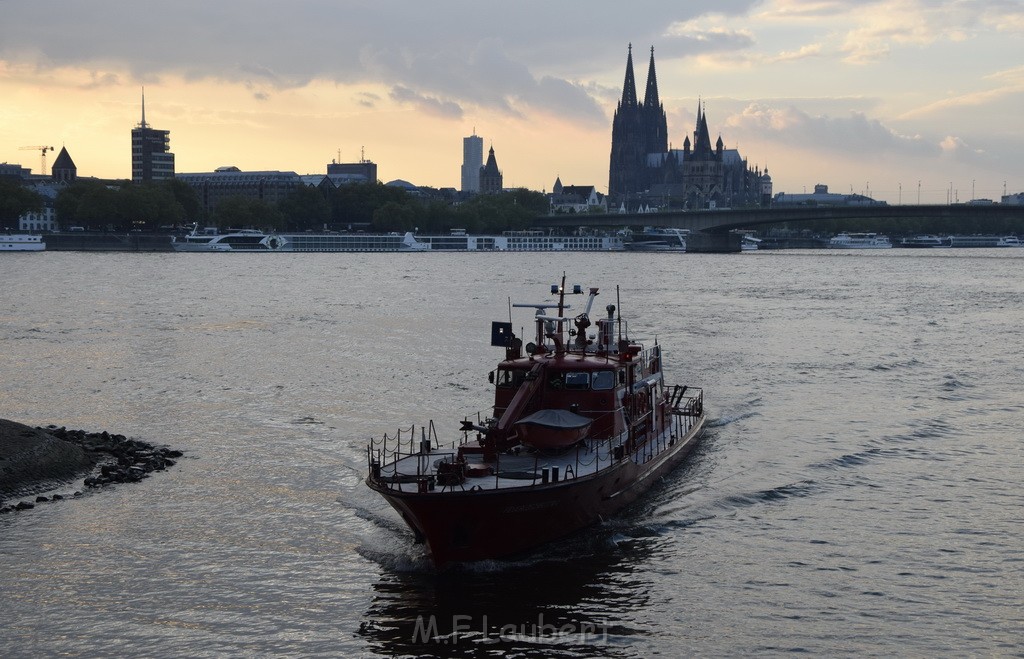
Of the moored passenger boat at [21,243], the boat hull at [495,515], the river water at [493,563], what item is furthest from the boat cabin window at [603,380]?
the moored passenger boat at [21,243]

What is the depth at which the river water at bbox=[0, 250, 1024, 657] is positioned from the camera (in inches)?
801

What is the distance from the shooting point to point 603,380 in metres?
27.0

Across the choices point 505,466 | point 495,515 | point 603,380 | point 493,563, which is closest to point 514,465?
point 505,466

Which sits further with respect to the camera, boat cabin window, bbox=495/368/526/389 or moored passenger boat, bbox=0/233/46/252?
moored passenger boat, bbox=0/233/46/252

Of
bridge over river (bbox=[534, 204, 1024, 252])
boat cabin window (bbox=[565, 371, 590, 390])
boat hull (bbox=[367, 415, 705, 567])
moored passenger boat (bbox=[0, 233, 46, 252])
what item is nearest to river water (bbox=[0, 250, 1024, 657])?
boat hull (bbox=[367, 415, 705, 567])

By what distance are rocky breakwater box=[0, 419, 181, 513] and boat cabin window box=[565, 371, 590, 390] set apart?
1171cm

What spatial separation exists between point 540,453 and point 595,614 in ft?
16.2

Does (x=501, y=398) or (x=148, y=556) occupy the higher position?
(x=501, y=398)

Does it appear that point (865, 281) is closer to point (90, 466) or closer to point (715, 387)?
point (715, 387)

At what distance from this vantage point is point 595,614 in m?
21.2

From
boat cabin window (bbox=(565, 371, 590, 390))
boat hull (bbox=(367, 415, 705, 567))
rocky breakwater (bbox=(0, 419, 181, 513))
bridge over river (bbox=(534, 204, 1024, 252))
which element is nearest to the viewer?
boat hull (bbox=(367, 415, 705, 567))

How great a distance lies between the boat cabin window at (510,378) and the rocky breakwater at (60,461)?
10.1 m

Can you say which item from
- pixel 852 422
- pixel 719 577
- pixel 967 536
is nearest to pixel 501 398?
pixel 719 577

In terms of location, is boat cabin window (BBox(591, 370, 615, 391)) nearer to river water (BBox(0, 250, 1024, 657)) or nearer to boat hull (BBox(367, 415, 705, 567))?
boat hull (BBox(367, 415, 705, 567))
